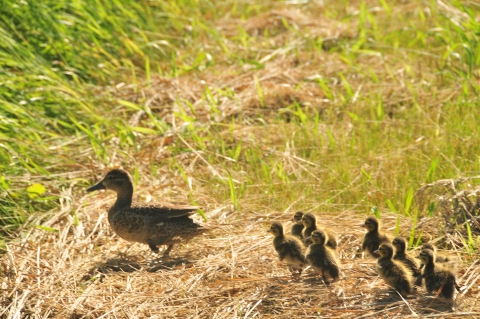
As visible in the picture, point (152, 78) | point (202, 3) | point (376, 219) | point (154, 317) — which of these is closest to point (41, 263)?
point (154, 317)

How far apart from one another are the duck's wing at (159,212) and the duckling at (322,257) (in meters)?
1.30

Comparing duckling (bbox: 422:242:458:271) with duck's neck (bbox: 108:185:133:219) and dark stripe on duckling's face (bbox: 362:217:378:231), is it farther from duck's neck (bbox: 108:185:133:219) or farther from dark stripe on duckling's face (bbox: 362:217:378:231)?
duck's neck (bbox: 108:185:133:219)

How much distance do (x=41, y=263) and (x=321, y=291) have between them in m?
2.13

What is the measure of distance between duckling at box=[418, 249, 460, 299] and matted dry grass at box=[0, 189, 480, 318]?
2.7 inches

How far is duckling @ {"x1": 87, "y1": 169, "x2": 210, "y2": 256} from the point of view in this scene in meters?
6.34

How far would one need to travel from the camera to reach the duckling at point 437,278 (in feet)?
16.3

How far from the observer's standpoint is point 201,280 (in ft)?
18.6

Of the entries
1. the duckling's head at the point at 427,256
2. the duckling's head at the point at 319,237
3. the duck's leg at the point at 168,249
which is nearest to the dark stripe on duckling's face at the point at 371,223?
the duckling's head at the point at 319,237

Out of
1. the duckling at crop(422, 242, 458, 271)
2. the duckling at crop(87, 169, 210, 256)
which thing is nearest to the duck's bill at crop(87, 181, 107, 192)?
the duckling at crop(87, 169, 210, 256)

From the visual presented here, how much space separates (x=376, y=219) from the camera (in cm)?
577

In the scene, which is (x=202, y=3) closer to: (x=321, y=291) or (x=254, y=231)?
(x=254, y=231)

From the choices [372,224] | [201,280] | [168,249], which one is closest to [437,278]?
[372,224]

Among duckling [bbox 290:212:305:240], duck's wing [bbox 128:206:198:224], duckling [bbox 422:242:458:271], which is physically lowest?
duck's wing [bbox 128:206:198:224]

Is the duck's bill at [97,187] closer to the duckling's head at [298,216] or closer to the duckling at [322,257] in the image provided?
the duckling's head at [298,216]
